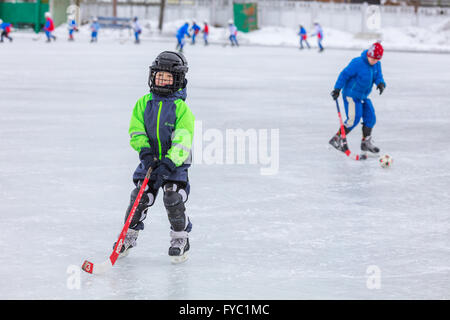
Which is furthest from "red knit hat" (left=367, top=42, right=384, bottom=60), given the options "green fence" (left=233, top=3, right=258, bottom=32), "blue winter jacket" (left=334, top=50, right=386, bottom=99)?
"green fence" (left=233, top=3, right=258, bottom=32)

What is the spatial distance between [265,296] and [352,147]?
5.21m

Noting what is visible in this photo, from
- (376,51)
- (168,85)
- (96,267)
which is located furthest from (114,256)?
(376,51)

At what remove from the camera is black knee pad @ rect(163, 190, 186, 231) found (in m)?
4.04

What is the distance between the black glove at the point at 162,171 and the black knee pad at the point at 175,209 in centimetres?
7

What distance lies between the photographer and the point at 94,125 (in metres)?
9.40

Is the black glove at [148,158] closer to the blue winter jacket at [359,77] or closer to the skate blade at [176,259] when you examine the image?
the skate blade at [176,259]

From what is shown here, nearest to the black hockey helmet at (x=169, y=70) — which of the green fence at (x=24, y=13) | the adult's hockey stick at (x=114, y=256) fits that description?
the adult's hockey stick at (x=114, y=256)

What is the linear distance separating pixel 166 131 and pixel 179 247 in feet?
2.16

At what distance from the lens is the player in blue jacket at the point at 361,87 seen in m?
8.00

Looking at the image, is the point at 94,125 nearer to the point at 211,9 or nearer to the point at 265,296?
the point at 265,296

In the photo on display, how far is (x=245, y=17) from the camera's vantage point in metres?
47.0

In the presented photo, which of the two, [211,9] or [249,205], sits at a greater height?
[211,9]
